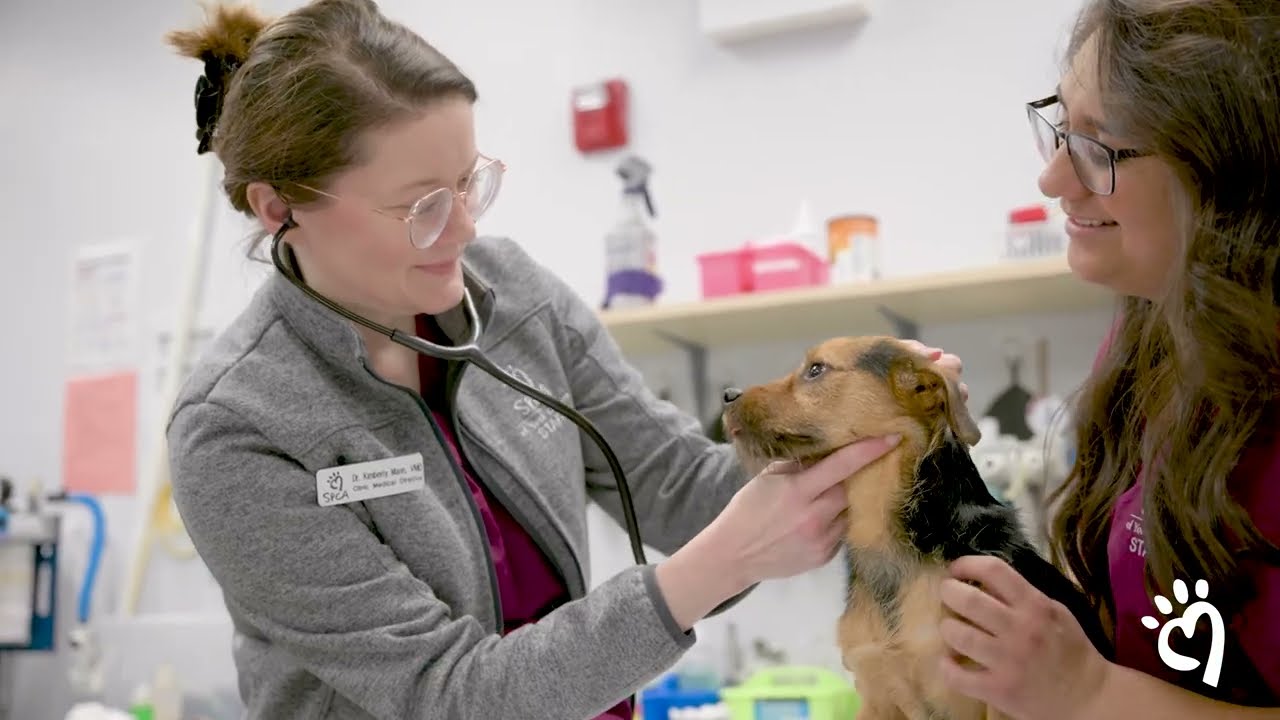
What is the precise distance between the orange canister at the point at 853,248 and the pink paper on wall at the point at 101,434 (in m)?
2.16

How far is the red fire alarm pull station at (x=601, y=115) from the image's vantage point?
2842 millimetres

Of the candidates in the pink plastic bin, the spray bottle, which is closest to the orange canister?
the pink plastic bin

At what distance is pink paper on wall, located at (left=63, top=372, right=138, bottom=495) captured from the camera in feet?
11.3

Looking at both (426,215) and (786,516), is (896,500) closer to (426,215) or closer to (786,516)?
(786,516)

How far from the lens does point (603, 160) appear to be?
115 inches

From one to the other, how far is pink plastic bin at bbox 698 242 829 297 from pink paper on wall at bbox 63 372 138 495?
6.30ft

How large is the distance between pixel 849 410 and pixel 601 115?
1.84 meters

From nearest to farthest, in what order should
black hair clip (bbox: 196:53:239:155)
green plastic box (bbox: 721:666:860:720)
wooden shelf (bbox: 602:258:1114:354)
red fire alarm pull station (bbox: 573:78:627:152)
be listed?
black hair clip (bbox: 196:53:239:155) → green plastic box (bbox: 721:666:860:720) → wooden shelf (bbox: 602:258:1114:354) → red fire alarm pull station (bbox: 573:78:627:152)

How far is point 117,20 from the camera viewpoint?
356 centimetres

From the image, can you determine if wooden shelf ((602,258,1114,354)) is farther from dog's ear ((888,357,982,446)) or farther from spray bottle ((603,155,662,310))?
dog's ear ((888,357,982,446))

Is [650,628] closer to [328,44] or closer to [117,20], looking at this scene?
[328,44]

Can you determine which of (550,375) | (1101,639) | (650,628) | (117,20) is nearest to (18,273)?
(117,20)

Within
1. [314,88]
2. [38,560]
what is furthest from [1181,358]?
[38,560]

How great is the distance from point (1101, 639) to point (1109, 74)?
1.63 ft
